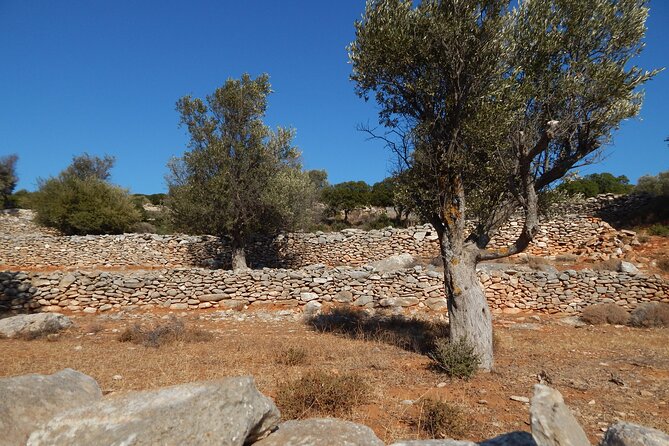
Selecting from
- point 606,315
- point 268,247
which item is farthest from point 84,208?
point 606,315

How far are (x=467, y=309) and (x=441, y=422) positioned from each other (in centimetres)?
336

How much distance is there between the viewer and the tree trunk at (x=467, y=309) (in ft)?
24.9

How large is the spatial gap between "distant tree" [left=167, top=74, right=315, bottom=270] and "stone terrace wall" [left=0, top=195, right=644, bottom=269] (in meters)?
3.46

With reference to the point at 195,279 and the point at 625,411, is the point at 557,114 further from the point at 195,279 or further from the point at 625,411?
the point at 195,279

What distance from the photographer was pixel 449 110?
8.14 meters

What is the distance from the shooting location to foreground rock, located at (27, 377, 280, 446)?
2820 millimetres

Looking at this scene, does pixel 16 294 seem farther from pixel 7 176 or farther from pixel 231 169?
pixel 7 176

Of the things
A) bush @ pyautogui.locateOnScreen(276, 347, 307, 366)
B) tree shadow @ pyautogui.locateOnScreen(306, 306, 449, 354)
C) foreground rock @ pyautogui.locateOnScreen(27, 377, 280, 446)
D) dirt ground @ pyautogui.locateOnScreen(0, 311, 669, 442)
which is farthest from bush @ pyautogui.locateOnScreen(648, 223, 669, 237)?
foreground rock @ pyautogui.locateOnScreen(27, 377, 280, 446)

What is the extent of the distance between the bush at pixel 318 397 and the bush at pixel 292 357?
1958mm

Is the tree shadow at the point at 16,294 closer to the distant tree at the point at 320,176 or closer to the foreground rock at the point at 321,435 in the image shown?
the foreground rock at the point at 321,435

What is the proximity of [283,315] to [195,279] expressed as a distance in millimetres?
3838

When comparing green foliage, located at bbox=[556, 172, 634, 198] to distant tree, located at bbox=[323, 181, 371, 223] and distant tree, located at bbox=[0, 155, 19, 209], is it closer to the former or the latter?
distant tree, located at bbox=[323, 181, 371, 223]

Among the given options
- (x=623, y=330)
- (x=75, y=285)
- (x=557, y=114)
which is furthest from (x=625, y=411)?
(x=75, y=285)

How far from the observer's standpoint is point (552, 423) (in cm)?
271
